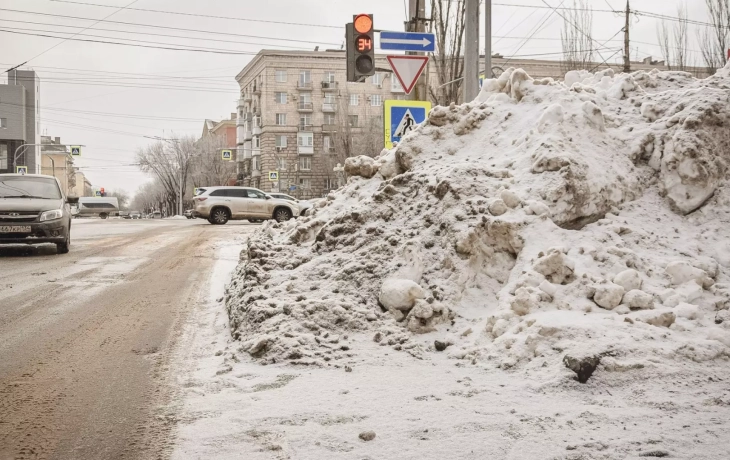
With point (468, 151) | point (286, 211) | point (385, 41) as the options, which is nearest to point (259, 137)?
point (286, 211)

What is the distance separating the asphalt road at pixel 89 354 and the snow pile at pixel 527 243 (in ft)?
2.67

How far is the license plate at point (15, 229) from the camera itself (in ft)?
36.1

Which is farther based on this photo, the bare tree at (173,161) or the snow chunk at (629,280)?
the bare tree at (173,161)

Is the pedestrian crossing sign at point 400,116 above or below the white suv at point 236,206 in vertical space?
above

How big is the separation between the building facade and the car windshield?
167 ft

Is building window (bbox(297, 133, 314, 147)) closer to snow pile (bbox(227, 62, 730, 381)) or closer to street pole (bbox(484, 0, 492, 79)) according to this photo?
street pole (bbox(484, 0, 492, 79))

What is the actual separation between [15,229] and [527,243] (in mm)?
9369

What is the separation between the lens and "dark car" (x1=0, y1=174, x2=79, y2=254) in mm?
11077

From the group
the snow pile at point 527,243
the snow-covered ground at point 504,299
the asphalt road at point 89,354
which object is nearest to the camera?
the asphalt road at point 89,354

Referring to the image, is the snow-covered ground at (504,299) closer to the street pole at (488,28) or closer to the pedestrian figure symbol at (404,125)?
the pedestrian figure symbol at (404,125)

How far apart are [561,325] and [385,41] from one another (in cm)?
848

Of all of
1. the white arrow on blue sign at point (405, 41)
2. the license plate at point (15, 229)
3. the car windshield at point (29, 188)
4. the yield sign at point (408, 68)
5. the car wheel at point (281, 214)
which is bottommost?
the license plate at point (15, 229)

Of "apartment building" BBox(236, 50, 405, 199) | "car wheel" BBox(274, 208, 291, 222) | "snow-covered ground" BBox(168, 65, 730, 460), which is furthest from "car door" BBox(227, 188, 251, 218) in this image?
"apartment building" BBox(236, 50, 405, 199)

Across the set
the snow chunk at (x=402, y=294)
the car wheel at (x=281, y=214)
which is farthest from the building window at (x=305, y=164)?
the snow chunk at (x=402, y=294)
